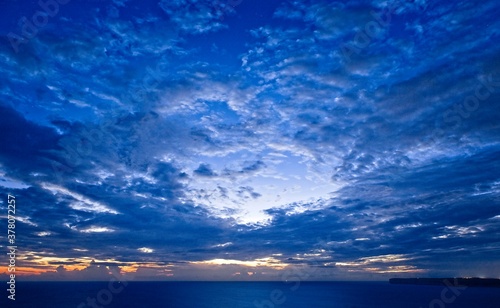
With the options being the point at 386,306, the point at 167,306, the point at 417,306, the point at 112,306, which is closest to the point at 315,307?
the point at 386,306

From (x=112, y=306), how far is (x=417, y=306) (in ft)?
378

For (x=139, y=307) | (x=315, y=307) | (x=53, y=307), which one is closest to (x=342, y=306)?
(x=315, y=307)

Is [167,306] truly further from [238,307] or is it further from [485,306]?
[485,306]

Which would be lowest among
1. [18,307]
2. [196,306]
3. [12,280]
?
[196,306]

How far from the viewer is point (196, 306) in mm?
108000

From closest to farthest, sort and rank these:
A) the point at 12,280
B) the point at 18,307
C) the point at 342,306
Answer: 1. the point at 12,280
2. the point at 18,307
3. the point at 342,306

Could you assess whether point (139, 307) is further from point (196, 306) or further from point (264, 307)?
point (264, 307)

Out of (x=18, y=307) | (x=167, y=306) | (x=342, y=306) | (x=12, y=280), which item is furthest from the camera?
(x=342, y=306)

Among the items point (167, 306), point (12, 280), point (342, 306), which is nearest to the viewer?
point (12, 280)

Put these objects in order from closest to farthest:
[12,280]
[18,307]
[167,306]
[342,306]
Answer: [12,280]
[18,307]
[167,306]
[342,306]

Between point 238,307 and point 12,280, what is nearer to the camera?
point 12,280

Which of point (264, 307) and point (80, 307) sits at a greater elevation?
point (80, 307)

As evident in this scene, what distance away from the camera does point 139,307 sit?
9725 cm

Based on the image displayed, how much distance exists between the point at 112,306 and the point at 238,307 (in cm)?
4587
